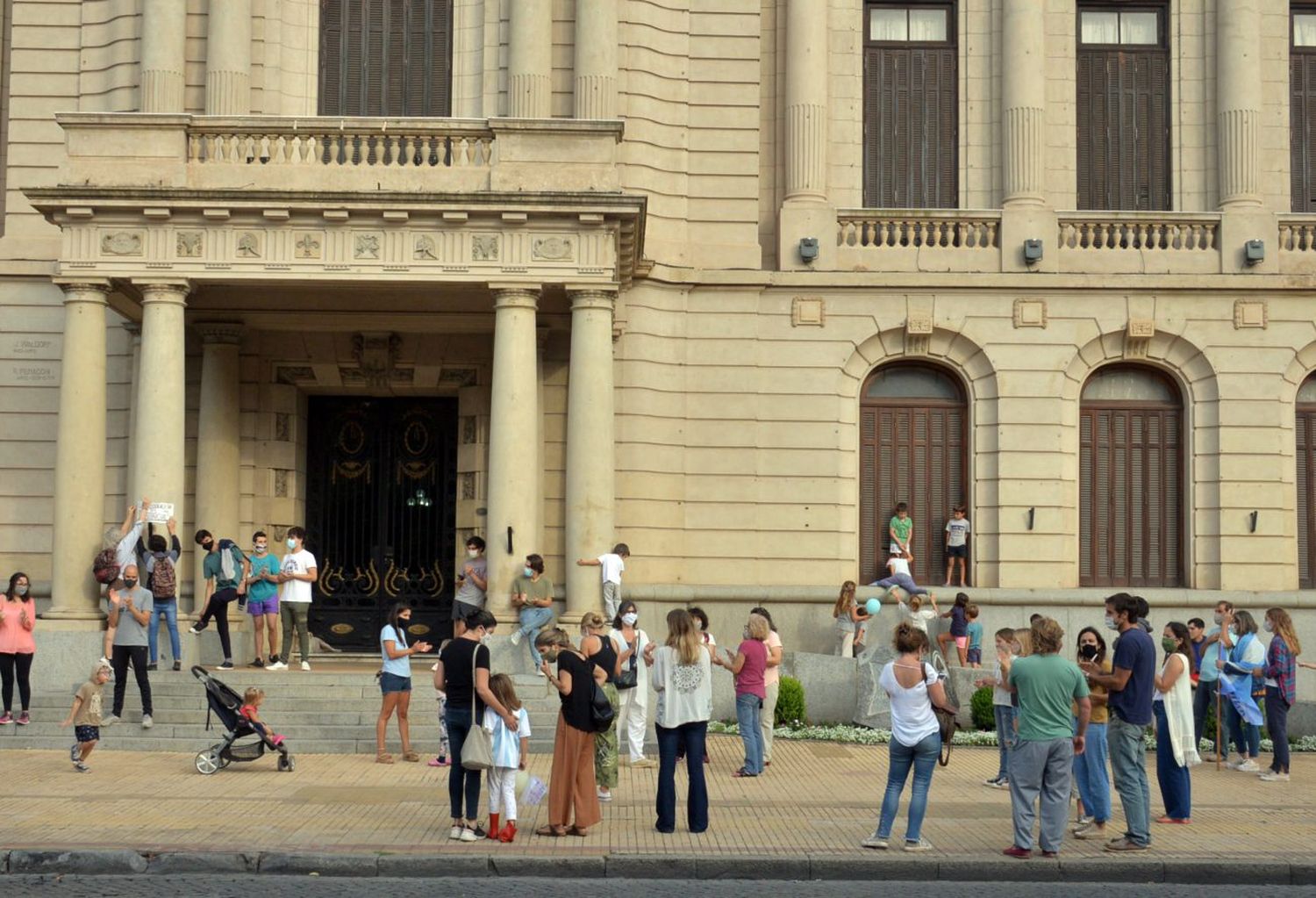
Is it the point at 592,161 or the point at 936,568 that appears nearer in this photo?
the point at 592,161

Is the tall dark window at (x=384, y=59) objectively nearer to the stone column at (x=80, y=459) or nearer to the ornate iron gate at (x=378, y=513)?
the ornate iron gate at (x=378, y=513)

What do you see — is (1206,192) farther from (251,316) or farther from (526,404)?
(251,316)

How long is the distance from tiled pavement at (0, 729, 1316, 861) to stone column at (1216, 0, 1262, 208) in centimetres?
1098

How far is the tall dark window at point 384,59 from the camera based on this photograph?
86.1 ft

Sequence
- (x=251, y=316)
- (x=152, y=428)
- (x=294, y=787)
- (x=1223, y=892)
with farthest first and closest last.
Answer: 1. (x=251, y=316)
2. (x=152, y=428)
3. (x=294, y=787)
4. (x=1223, y=892)

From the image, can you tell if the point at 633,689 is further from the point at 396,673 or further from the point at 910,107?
the point at 910,107

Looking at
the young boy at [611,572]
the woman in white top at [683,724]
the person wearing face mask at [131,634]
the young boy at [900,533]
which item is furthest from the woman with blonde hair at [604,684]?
the young boy at [900,533]

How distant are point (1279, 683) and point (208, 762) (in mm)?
11660

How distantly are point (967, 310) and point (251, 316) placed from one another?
1098 centimetres

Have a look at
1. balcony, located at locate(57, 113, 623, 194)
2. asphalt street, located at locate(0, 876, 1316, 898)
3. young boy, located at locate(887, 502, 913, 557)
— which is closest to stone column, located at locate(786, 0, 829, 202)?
balcony, located at locate(57, 113, 623, 194)

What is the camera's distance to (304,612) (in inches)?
870

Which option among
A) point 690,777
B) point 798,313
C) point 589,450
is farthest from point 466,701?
point 798,313

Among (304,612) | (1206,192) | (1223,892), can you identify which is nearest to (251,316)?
(304,612)

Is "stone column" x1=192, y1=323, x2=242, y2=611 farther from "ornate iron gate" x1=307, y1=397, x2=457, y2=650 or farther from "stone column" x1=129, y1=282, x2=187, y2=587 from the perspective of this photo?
"stone column" x1=129, y1=282, x2=187, y2=587
